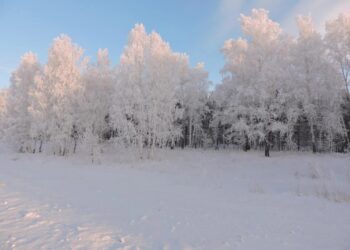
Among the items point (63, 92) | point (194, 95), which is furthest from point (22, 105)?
point (194, 95)

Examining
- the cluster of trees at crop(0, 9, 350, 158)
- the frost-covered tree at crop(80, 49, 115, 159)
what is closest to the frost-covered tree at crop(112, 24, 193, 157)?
the cluster of trees at crop(0, 9, 350, 158)

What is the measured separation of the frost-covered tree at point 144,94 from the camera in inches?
864

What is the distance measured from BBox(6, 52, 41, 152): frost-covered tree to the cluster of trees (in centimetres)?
10

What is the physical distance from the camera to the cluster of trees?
73.9 ft

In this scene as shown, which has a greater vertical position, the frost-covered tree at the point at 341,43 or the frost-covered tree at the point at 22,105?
the frost-covered tree at the point at 341,43

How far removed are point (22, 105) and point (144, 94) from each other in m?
13.5

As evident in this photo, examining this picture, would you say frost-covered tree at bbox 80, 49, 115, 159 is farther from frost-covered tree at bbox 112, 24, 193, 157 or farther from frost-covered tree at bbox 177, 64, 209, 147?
frost-covered tree at bbox 177, 64, 209, 147

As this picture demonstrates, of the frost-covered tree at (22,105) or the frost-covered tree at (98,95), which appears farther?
the frost-covered tree at (22,105)

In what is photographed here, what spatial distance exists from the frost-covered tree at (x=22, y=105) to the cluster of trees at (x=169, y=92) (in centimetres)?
10

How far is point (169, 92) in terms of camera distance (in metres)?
23.1

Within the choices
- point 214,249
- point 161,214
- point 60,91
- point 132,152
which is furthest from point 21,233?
point 60,91

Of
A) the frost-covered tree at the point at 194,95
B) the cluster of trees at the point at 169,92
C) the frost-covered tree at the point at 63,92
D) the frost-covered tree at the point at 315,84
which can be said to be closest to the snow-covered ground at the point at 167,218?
the cluster of trees at the point at 169,92

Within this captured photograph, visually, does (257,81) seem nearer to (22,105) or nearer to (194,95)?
(194,95)

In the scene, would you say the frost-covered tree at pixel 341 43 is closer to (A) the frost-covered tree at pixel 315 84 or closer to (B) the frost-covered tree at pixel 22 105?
(A) the frost-covered tree at pixel 315 84
